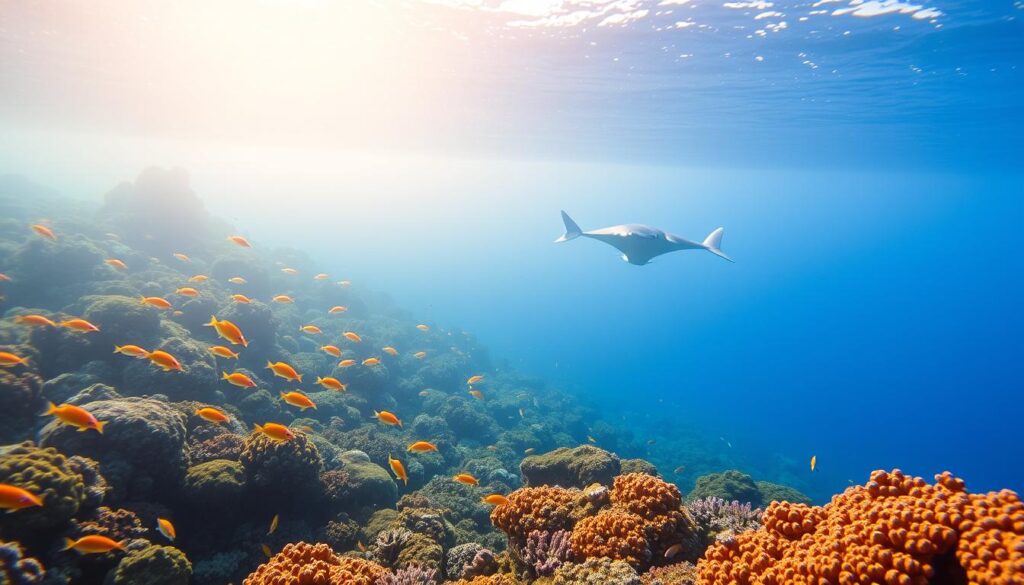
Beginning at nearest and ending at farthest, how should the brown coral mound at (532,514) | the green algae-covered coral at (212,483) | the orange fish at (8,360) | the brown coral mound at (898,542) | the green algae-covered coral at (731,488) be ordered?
the brown coral mound at (898,542)
the brown coral mound at (532,514)
the orange fish at (8,360)
the green algae-covered coral at (212,483)
the green algae-covered coral at (731,488)

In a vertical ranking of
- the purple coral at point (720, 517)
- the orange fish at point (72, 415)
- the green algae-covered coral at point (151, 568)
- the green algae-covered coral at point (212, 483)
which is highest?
the purple coral at point (720, 517)

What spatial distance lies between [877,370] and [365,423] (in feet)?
478

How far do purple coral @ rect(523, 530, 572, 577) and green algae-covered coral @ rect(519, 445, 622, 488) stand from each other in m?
3.26

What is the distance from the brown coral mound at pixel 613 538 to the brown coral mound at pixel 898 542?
111 centimetres

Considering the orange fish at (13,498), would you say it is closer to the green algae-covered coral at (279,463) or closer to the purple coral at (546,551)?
the green algae-covered coral at (279,463)

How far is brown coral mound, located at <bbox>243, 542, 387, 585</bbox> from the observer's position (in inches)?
173

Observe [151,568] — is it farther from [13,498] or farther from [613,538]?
[613,538]

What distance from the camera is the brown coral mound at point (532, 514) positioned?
18.5ft

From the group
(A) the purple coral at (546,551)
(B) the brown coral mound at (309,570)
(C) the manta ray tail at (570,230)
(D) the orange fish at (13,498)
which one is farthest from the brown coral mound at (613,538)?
(C) the manta ray tail at (570,230)

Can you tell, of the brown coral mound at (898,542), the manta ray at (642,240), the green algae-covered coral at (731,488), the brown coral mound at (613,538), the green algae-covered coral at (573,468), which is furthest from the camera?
the manta ray at (642,240)

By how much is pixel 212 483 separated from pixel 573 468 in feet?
21.8

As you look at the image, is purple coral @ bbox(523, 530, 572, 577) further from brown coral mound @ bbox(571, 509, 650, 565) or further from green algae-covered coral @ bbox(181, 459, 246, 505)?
green algae-covered coral @ bbox(181, 459, 246, 505)

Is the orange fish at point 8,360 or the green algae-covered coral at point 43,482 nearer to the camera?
the green algae-covered coral at point 43,482

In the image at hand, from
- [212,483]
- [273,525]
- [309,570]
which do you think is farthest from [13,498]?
[273,525]
